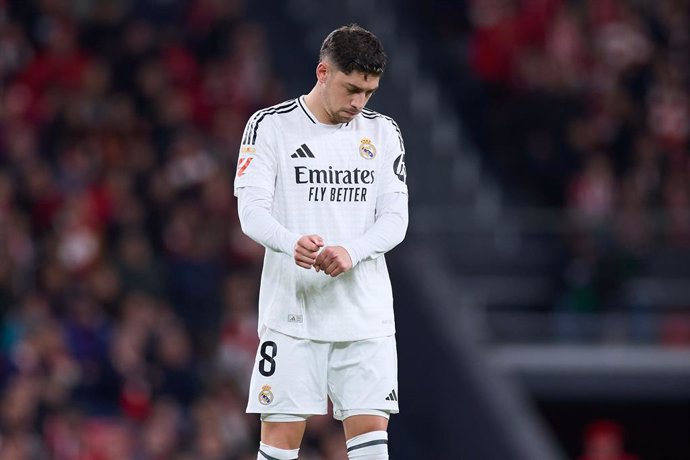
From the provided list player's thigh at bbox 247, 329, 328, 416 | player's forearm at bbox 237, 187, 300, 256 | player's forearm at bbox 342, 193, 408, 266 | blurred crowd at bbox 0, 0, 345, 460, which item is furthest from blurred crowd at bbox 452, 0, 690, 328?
player's forearm at bbox 237, 187, 300, 256

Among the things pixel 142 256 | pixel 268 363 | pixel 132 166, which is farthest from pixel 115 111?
pixel 268 363

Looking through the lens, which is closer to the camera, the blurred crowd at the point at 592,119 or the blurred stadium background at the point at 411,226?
the blurred stadium background at the point at 411,226

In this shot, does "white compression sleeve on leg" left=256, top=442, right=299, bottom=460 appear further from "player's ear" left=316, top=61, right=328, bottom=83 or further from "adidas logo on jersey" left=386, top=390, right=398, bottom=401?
"player's ear" left=316, top=61, right=328, bottom=83

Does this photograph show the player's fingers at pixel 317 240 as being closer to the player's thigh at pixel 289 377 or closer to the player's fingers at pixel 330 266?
the player's fingers at pixel 330 266

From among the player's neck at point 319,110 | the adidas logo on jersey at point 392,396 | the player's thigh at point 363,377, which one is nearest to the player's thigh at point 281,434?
the player's thigh at point 363,377

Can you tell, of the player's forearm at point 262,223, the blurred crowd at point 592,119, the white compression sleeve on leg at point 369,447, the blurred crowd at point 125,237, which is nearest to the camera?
the player's forearm at point 262,223

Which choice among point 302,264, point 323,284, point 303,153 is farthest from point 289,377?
point 303,153

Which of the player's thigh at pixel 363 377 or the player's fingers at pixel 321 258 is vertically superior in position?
the player's fingers at pixel 321 258

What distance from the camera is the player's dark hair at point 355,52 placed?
6.82 meters

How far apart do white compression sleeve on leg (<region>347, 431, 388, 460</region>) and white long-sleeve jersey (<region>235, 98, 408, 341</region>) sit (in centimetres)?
45

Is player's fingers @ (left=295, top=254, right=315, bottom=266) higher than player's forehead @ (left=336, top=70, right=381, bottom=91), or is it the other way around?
player's forehead @ (left=336, top=70, right=381, bottom=91)

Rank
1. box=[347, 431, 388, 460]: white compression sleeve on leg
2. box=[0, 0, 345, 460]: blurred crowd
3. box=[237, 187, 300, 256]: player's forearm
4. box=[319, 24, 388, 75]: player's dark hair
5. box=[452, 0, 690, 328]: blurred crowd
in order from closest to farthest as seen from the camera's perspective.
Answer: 1. box=[237, 187, 300, 256]: player's forearm
2. box=[319, 24, 388, 75]: player's dark hair
3. box=[347, 431, 388, 460]: white compression sleeve on leg
4. box=[0, 0, 345, 460]: blurred crowd
5. box=[452, 0, 690, 328]: blurred crowd

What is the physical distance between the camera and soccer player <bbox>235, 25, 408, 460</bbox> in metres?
6.96

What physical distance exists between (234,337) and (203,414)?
1.19 metres
